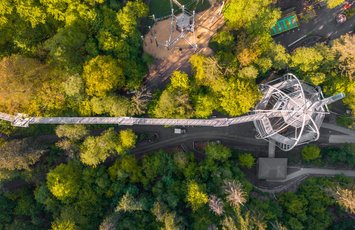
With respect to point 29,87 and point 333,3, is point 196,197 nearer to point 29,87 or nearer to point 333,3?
point 29,87

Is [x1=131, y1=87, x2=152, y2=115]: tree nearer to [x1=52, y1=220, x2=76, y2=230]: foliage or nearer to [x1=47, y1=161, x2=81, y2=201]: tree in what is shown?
[x1=47, y1=161, x2=81, y2=201]: tree

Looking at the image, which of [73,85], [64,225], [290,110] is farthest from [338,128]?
[64,225]

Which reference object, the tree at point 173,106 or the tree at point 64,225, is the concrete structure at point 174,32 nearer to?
the tree at point 173,106

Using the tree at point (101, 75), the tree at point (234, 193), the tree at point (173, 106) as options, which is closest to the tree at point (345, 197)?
the tree at point (234, 193)

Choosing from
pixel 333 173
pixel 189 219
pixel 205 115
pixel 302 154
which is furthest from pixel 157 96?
pixel 333 173

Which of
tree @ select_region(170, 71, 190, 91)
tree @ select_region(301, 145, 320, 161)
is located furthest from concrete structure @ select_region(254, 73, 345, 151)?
tree @ select_region(170, 71, 190, 91)

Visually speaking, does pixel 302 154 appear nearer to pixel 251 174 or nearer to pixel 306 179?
pixel 306 179
